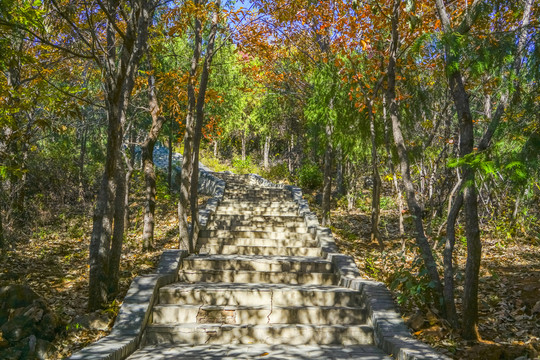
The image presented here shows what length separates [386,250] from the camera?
9.46 metres

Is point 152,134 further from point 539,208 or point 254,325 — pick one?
point 539,208

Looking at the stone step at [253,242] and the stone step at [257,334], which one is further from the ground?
the stone step at [253,242]

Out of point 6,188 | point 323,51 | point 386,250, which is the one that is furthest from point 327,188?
point 6,188

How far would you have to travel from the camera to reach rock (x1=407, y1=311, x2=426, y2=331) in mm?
4969

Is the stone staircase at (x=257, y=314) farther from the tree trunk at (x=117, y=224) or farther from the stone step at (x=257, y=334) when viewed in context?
the tree trunk at (x=117, y=224)

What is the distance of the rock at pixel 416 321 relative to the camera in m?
4.97

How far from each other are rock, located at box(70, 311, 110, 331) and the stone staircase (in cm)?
62

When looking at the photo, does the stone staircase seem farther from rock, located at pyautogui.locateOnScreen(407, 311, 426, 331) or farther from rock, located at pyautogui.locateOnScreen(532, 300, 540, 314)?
rock, located at pyautogui.locateOnScreen(532, 300, 540, 314)

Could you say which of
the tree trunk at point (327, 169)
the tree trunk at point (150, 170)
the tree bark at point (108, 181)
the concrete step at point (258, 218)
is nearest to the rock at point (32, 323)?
the tree bark at point (108, 181)

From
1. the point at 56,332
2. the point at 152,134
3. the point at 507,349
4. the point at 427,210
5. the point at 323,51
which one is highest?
the point at 323,51

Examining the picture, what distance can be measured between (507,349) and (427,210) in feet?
30.7

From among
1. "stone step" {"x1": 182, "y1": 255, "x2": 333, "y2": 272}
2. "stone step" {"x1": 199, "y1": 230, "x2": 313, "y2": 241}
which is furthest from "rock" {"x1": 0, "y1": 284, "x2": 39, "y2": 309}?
"stone step" {"x1": 199, "y1": 230, "x2": 313, "y2": 241}

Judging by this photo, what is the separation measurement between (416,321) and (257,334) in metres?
2.08

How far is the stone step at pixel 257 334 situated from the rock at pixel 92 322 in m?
0.68
